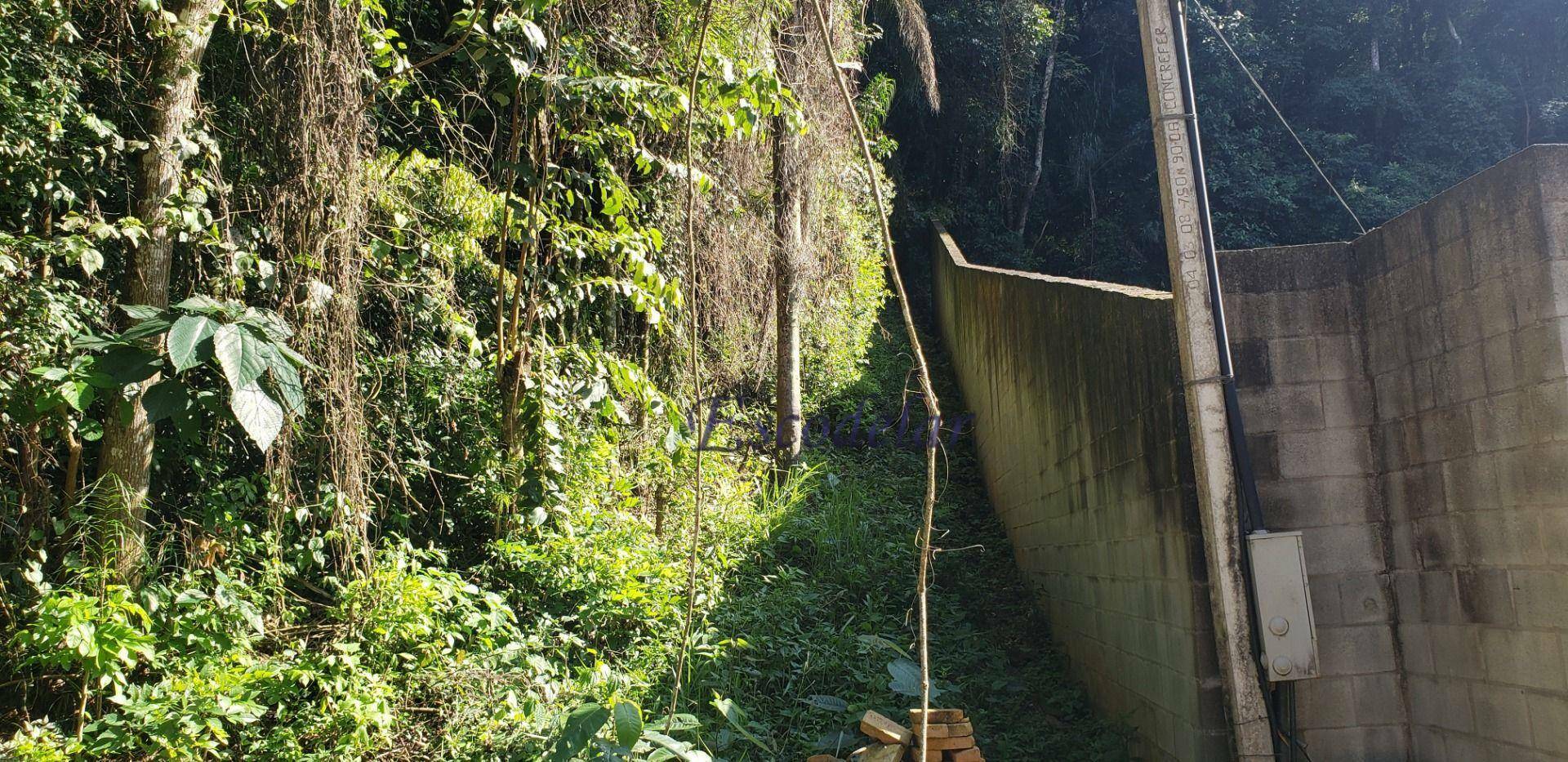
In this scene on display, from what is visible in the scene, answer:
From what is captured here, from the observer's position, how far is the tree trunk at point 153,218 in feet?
11.8

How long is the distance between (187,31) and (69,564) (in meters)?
2.10

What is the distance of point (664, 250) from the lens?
254 inches

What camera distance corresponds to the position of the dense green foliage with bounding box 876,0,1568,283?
47.1 ft

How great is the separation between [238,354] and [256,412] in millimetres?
198

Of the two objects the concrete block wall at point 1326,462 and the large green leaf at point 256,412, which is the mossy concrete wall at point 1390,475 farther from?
the large green leaf at point 256,412

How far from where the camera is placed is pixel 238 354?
296 centimetres

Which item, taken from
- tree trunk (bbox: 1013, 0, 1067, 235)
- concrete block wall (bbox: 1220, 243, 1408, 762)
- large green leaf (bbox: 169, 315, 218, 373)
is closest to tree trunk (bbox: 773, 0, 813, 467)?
concrete block wall (bbox: 1220, 243, 1408, 762)

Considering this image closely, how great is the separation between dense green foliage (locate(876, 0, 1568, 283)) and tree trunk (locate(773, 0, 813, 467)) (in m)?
5.74

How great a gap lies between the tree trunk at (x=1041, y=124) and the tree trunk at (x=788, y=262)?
295 inches

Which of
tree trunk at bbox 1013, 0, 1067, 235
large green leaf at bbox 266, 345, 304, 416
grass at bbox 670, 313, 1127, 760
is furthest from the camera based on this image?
tree trunk at bbox 1013, 0, 1067, 235

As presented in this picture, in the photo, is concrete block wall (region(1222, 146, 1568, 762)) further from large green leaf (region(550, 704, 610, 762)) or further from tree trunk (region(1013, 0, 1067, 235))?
tree trunk (region(1013, 0, 1067, 235))

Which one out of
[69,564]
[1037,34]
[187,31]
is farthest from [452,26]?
[1037,34]

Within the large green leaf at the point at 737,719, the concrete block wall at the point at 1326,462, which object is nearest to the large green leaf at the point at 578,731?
the large green leaf at the point at 737,719

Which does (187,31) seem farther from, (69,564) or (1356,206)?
(1356,206)
